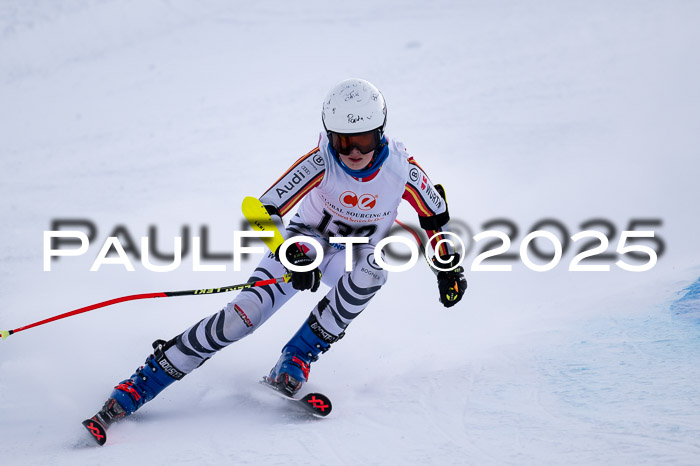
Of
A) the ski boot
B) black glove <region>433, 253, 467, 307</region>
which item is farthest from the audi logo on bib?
the ski boot

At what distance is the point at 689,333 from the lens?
176 inches

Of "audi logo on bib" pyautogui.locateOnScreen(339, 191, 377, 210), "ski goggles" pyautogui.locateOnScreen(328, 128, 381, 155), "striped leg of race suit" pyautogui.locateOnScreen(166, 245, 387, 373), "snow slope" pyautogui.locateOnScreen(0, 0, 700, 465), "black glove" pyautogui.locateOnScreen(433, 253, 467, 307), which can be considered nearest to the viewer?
"snow slope" pyautogui.locateOnScreen(0, 0, 700, 465)

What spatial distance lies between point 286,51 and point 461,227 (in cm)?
580

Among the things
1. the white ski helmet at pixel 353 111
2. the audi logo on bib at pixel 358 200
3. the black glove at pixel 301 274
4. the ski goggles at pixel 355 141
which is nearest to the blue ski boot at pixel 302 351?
the black glove at pixel 301 274

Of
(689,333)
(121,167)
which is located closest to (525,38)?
(121,167)

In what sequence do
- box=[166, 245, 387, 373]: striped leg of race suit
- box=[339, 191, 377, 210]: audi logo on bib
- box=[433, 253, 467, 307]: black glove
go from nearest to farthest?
A: 1. box=[166, 245, 387, 373]: striped leg of race suit
2. box=[339, 191, 377, 210]: audi logo on bib
3. box=[433, 253, 467, 307]: black glove

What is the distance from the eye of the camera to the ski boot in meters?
3.56

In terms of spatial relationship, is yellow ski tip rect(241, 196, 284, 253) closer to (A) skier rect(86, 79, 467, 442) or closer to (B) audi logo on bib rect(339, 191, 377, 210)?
(A) skier rect(86, 79, 467, 442)

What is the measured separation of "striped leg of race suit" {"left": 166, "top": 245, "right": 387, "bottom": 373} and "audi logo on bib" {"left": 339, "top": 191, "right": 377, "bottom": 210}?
24cm

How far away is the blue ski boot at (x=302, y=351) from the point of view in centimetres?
387

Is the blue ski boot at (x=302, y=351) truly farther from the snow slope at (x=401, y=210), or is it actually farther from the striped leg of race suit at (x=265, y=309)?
the snow slope at (x=401, y=210)

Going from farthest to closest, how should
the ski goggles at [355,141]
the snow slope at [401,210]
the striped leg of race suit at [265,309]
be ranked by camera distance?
the striped leg of race suit at [265,309]
the ski goggles at [355,141]
the snow slope at [401,210]

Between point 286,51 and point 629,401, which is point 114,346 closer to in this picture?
point 629,401

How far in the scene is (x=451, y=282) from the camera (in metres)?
4.00
